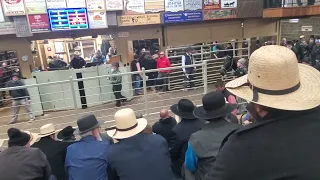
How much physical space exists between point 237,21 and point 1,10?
8.59 metres

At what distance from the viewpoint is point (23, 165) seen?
2.52 metres

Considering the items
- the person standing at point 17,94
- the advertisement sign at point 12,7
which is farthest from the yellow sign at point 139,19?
the person standing at point 17,94

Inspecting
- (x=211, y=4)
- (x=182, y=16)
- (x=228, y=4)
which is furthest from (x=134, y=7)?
(x=228, y=4)

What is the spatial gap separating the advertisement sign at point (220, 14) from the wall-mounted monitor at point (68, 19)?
443 cm

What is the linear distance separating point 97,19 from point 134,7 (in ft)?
4.46

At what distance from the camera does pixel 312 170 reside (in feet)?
3.41

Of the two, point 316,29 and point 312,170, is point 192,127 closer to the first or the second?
point 312,170

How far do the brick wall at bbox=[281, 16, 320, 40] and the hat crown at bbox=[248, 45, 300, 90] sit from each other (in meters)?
16.5

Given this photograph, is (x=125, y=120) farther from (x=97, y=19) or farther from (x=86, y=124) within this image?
(x=97, y=19)

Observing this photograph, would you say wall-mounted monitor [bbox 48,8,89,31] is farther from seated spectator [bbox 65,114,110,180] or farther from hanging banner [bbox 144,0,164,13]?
seated spectator [bbox 65,114,110,180]

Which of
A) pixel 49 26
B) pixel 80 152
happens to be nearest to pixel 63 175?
pixel 80 152

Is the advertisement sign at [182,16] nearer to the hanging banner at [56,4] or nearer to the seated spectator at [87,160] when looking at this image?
the hanging banner at [56,4]

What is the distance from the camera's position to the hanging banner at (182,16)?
9.62 m

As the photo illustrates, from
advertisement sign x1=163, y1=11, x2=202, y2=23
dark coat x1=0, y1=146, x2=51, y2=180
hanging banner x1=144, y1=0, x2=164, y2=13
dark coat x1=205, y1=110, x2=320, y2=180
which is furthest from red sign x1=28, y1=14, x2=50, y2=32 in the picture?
dark coat x1=205, y1=110, x2=320, y2=180
